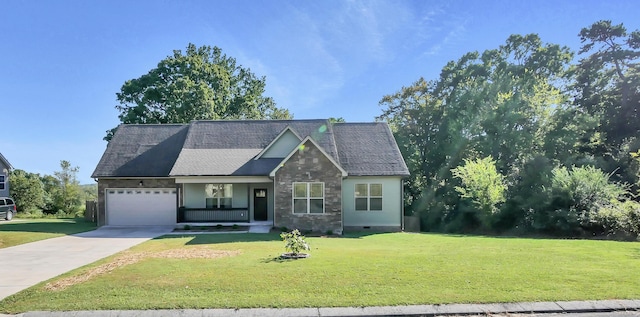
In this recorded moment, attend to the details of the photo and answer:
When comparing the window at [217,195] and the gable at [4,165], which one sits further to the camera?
the gable at [4,165]

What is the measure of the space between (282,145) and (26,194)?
26900 millimetres

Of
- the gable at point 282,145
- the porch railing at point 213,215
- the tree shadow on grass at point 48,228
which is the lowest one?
the tree shadow on grass at point 48,228

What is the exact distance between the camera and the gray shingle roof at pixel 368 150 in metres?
19.9

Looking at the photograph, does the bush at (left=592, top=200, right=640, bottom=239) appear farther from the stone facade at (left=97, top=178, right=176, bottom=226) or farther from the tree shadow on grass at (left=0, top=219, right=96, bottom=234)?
the tree shadow on grass at (left=0, top=219, right=96, bottom=234)

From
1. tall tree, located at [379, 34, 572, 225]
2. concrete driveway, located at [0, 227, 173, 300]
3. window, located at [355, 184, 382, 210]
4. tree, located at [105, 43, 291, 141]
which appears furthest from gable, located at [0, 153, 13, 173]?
tall tree, located at [379, 34, 572, 225]

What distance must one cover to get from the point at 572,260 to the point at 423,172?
23.0 meters

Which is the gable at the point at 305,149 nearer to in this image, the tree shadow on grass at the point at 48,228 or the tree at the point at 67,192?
the tree shadow on grass at the point at 48,228

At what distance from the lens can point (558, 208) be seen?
64.1 feet

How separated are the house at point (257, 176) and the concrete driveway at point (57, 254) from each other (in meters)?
2.77

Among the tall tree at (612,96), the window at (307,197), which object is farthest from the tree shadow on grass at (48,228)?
the tall tree at (612,96)

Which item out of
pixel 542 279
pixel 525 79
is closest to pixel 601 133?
pixel 525 79

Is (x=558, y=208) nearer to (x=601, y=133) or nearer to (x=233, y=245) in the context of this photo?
(x=601, y=133)

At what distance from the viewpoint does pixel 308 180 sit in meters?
18.1

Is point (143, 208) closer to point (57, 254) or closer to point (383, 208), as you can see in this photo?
point (57, 254)
